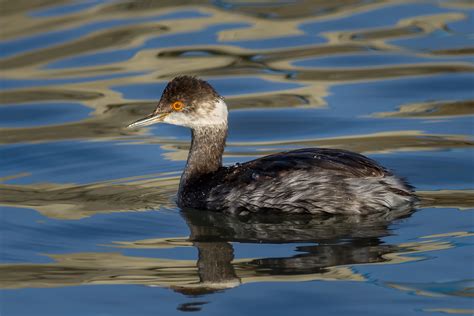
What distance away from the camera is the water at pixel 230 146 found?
695 centimetres

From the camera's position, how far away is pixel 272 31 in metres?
15.6

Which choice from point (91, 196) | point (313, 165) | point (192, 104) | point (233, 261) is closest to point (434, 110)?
point (192, 104)

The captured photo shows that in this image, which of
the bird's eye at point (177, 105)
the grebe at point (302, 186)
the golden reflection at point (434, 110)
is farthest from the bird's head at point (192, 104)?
the golden reflection at point (434, 110)

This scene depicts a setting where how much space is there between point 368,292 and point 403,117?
519 centimetres

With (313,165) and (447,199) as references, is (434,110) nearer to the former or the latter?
(447,199)

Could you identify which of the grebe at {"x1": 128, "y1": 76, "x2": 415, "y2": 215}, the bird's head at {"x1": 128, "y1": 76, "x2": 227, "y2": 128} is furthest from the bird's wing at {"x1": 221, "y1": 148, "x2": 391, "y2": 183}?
the bird's head at {"x1": 128, "y1": 76, "x2": 227, "y2": 128}

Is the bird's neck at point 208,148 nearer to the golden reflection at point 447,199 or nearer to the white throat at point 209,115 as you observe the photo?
the white throat at point 209,115

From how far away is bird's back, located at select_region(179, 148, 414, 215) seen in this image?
27.4 feet

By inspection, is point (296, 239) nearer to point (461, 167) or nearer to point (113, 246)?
point (113, 246)

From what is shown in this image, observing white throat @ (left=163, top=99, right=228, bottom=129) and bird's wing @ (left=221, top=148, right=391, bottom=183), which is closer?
bird's wing @ (left=221, top=148, right=391, bottom=183)

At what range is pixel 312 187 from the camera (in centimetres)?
845

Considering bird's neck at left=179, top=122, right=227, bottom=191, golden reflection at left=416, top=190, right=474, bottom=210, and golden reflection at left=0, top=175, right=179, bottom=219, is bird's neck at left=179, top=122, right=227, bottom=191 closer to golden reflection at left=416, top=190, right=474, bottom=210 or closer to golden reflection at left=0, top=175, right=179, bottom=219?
golden reflection at left=0, top=175, right=179, bottom=219

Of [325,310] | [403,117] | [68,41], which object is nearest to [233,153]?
[403,117]

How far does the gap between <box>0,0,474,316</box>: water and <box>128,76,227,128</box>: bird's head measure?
0.59m
